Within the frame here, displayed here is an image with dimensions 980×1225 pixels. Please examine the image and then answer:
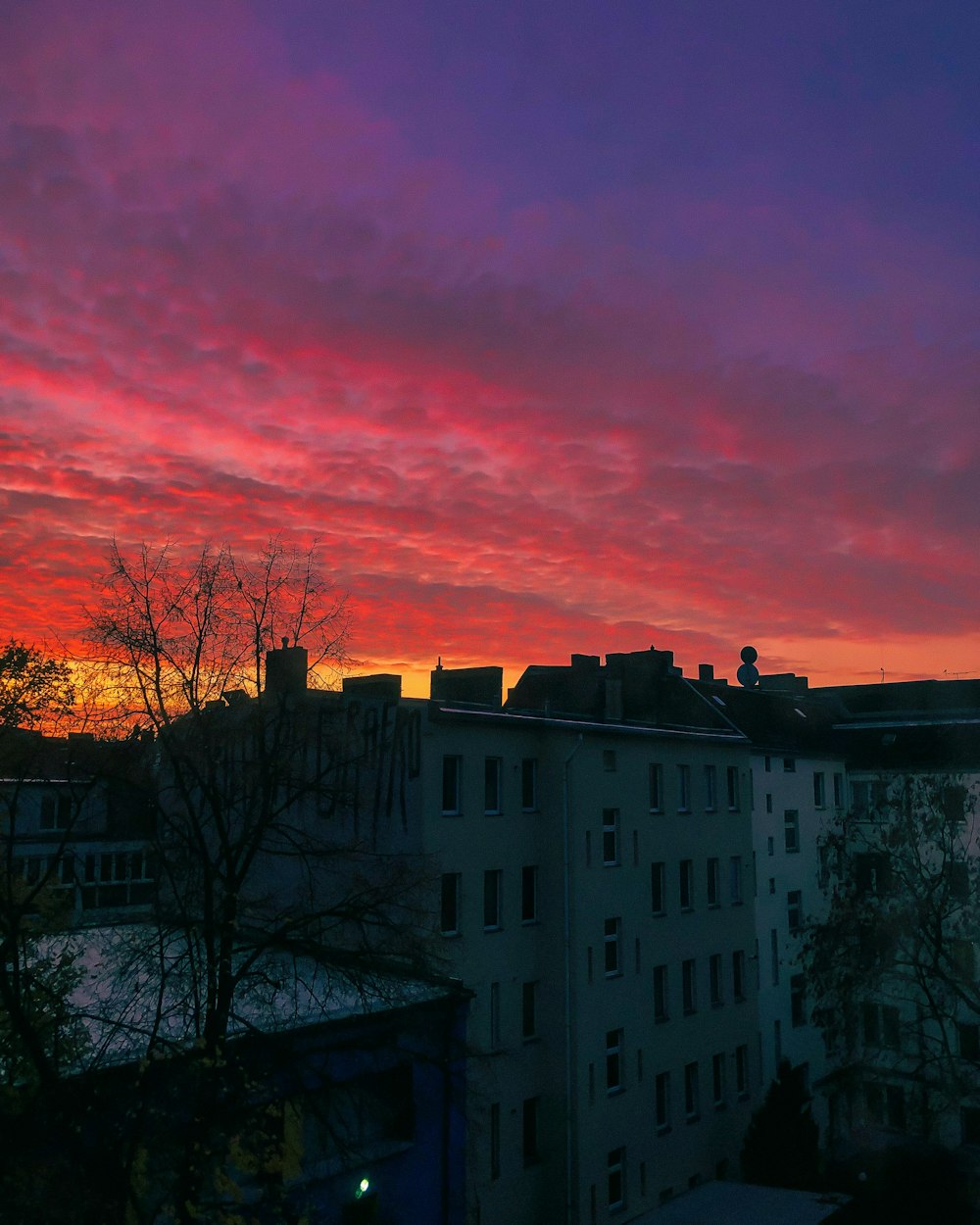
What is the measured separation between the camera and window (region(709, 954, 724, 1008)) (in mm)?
40094

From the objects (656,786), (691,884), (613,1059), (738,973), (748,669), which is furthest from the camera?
(748,669)

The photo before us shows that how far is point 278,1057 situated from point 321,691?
637cm

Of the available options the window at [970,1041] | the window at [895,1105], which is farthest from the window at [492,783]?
the window at [895,1105]

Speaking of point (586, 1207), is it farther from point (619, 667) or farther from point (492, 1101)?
point (619, 667)

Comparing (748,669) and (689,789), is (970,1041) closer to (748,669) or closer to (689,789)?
(689,789)

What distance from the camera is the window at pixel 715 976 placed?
4009 cm

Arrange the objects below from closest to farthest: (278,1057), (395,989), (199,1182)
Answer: (199,1182), (278,1057), (395,989)

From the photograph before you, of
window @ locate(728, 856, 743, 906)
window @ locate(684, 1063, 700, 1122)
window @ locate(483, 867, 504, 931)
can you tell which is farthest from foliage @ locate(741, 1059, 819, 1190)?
window @ locate(483, 867, 504, 931)

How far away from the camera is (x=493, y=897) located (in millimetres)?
31609

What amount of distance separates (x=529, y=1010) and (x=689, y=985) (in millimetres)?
8839

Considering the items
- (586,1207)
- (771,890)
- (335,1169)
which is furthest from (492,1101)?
(771,890)

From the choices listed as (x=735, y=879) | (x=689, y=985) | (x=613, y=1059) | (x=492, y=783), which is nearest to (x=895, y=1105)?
(x=735, y=879)

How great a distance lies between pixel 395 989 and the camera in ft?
70.5

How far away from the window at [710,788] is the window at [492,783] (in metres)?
12.0
